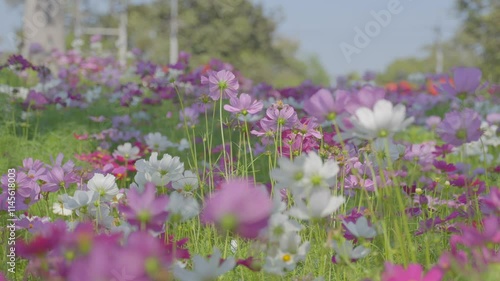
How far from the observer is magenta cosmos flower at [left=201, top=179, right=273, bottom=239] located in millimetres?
821

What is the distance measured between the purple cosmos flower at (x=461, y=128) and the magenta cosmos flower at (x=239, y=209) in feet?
1.82

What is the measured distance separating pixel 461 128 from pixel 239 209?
0.60 metres

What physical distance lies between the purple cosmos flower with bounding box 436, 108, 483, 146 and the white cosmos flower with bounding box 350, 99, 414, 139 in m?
0.27

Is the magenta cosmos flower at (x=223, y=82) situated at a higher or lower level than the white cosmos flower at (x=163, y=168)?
higher

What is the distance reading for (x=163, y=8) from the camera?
87.2ft

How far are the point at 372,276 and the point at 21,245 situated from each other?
0.55m

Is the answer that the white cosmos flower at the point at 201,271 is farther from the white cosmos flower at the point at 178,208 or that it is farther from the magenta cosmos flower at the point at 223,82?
the magenta cosmos flower at the point at 223,82

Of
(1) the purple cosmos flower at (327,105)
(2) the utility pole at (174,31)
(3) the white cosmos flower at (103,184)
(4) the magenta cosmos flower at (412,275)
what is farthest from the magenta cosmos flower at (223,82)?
(2) the utility pole at (174,31)

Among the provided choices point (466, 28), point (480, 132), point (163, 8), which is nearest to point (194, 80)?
point (480, 132)

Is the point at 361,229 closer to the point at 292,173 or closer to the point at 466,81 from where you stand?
the point at 292,173

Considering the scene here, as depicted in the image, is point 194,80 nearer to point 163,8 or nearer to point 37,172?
point 37,172

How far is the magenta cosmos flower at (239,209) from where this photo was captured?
A: 0.82 metres

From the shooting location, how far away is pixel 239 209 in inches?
32.6

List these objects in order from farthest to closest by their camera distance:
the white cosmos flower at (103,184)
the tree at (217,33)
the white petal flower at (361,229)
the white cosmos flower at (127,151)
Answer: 1. the tree at (217,33)
2. the white cosmos flower at (127,151)
3. the white cosmos flower at (103,184)
4. the white petal flower at (361,229)
